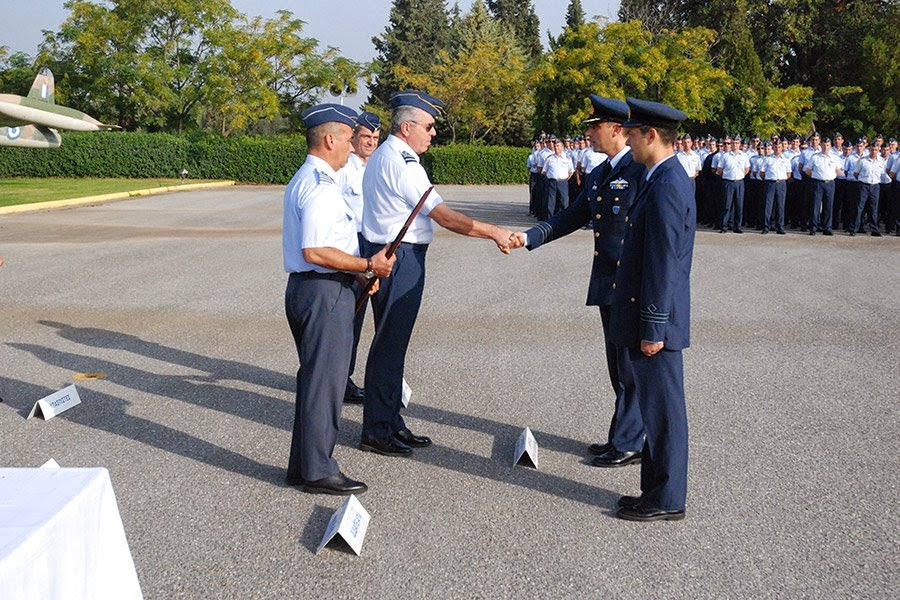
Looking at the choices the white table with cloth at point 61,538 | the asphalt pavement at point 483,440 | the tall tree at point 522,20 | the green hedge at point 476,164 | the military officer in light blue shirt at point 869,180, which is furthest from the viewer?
the tall tree at point 522,20

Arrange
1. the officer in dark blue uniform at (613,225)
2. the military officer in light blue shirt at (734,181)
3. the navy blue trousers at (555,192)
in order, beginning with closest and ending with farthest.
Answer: the officer in dark blue uniform at (613,225) → the military officer in light blue shirt at (734,181) → the navy blue trousers at (555,192)

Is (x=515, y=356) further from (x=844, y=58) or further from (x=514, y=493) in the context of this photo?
(x=844, y=58)

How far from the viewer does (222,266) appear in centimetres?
1295

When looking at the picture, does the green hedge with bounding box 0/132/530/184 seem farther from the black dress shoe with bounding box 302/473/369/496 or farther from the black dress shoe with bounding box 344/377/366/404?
the black dress shoe with bounding box 302/473/369/496

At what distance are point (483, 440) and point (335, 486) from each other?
125cm

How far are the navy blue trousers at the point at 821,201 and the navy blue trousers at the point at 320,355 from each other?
1569 centimetres

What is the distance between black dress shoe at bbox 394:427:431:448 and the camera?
5.52m

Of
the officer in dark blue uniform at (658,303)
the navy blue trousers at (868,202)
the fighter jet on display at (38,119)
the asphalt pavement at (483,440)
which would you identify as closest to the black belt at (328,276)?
the asphalt pavement at (483,440)

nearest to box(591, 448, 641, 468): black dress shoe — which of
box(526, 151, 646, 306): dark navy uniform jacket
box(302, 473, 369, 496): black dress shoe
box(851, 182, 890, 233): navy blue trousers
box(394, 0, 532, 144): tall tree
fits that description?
box(526, 151, 646, 306): dark navy uniform jacket

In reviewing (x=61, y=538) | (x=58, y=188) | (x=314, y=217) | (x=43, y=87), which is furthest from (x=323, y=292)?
(x=43, y=87)

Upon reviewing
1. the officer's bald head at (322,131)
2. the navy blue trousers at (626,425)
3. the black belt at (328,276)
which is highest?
the officer's bald head at (322,131)

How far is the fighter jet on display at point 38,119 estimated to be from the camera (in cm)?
2658

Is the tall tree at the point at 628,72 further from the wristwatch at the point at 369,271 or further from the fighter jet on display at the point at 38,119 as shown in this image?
the wristwatch at the point at 369,271

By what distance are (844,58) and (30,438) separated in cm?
4745
